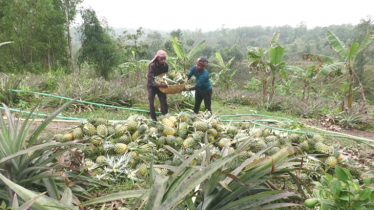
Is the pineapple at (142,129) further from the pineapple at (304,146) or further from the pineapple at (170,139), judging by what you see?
the pineapple at (304,146)

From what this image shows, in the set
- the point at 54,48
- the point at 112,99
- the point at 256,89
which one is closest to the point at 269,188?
the point at 112,99

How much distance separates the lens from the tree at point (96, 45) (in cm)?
1702

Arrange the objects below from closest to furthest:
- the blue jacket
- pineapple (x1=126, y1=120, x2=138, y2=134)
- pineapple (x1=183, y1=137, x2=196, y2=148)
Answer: pineapple (x1=183, y1=137, x2=196, y2=148)
pineapple (x1=126, y1=120, x2=138, y2=134)
the blue jacket

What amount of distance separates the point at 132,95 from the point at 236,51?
1595 inches

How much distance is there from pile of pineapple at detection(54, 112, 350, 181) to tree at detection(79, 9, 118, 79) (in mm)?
15558

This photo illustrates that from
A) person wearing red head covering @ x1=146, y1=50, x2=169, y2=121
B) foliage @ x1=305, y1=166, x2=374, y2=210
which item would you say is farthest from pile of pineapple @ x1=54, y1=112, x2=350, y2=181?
person wearing red head covering @ x1=146, y1=50, x2=169, y2=121

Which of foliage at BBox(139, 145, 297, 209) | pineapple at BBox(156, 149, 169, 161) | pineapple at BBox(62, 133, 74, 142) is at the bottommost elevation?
pineapple at BBox(156, 149, 169, 161)

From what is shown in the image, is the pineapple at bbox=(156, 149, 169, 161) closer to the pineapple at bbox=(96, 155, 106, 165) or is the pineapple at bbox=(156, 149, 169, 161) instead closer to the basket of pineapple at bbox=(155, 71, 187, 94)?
the pineapple at bbox=(96, 155, 106, 165)

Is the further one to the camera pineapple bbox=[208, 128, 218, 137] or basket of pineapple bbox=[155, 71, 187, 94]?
basket of pineapple bbox=[155, 71, 187, 94]

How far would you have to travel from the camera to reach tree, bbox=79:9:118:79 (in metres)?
17.0

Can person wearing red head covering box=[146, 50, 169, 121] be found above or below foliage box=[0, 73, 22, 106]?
above

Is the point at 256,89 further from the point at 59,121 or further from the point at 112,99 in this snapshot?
the point at 59,121

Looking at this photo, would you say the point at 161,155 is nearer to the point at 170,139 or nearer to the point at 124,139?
the point at 170,139

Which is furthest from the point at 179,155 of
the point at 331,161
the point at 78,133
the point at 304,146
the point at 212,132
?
the point at 331,161
